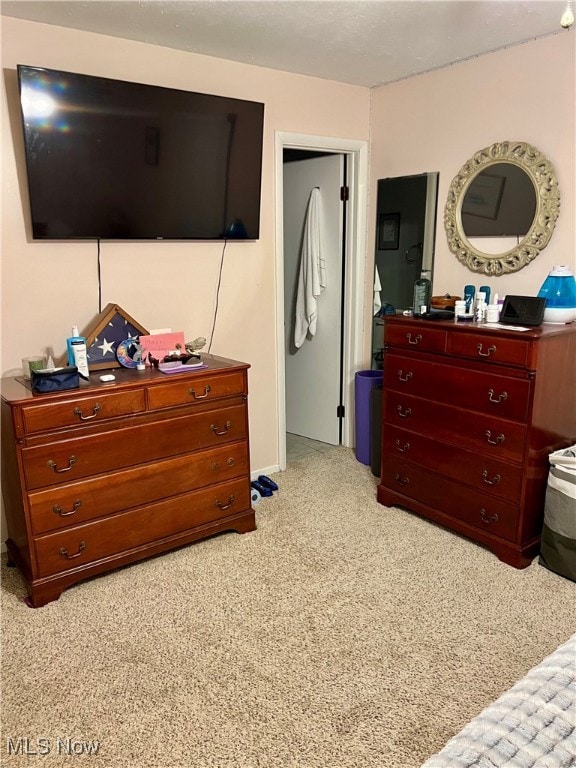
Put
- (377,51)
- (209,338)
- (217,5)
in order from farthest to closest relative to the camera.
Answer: (209,338) < (377,51) < (217,5)

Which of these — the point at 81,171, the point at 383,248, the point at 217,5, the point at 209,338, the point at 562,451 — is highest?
the point at 217,5

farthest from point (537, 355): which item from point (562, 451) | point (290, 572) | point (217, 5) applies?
point (217, 5)

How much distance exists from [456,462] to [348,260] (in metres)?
1.68

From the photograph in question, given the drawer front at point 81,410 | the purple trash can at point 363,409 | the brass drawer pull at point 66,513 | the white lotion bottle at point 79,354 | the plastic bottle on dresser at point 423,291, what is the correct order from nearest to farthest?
the drawer front at point 81,410 → the brass drawer pull at point 66,513 → the white lotion bottle at point 79,354 → the plastic bottle on dresser at point 423,291 → the purple trash can at point 363,409

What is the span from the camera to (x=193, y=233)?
117 inches

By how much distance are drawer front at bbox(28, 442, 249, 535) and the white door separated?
143 centimetres

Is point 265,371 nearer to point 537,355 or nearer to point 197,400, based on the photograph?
point 197,400

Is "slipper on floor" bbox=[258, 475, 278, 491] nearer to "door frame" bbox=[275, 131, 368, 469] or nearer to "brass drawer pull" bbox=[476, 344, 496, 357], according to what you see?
"door frame" bbox=[275, 131, 368, 469]

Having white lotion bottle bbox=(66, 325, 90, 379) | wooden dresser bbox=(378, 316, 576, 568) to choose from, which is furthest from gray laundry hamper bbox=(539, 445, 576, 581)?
white lotion bottle bbox=(66, 325, 90, 379)

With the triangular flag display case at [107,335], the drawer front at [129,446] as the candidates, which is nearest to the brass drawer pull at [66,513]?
the drawer front at [129,446]

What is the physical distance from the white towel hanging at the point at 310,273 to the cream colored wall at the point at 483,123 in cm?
39

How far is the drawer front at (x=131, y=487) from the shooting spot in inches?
91.1

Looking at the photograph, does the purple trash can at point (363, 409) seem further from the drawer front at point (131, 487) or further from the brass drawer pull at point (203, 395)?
the brass drawer pull at point (203, 395)

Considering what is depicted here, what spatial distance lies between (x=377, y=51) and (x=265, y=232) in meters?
1.11
